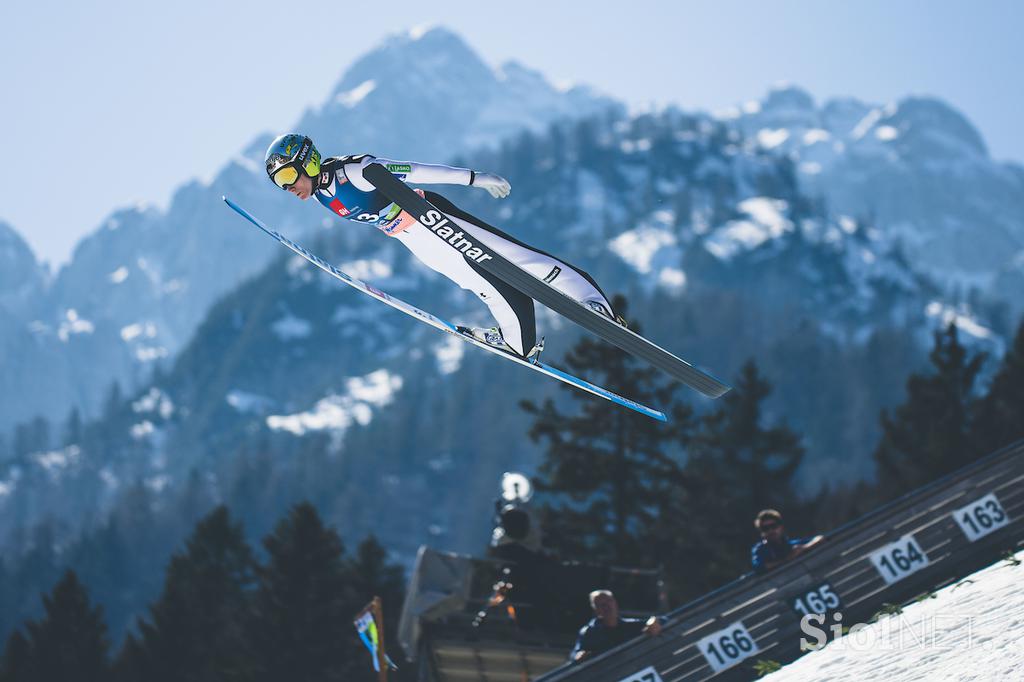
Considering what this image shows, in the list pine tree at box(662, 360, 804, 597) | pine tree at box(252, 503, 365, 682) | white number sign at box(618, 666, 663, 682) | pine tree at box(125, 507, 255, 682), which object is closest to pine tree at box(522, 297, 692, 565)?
pine tree at box(662, 360, 804, 597)

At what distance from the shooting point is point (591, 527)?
77.2 feet

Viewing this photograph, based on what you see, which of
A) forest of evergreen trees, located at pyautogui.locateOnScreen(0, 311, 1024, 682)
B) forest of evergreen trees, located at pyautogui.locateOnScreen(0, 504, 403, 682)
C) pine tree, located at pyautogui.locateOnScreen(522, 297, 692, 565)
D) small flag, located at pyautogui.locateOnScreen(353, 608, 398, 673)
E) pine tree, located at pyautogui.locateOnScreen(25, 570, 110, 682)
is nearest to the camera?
small flag, located at pyautogui.locateOnScreen(353, 608, 398, 673)

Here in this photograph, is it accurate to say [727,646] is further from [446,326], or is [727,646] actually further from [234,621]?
[234,621]

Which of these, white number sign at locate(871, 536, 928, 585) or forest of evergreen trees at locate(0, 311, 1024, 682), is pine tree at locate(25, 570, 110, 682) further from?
white number sign at locate(871, 536, 928, 585)

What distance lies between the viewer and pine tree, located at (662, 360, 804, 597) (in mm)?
26547

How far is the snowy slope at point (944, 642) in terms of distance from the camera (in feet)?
27.5

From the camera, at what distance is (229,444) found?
188875 mm

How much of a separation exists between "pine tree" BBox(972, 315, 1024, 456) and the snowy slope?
16.9 meters

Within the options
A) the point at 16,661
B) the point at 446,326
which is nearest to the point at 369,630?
the point at 446,326

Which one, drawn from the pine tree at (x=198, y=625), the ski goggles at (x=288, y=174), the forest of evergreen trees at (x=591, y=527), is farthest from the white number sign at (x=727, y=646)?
the pine tree at (x=198, y=625)

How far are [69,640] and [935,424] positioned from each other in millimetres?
19962

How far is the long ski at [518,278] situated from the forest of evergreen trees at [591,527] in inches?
328

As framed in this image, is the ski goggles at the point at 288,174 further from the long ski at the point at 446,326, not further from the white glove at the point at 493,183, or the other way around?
the white glove at the point at 493,183

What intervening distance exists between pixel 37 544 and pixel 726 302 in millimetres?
91154
